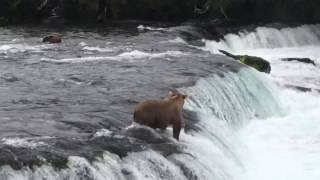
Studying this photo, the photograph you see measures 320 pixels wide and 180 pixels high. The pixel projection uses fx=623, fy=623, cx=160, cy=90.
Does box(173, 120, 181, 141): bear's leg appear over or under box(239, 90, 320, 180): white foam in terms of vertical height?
over

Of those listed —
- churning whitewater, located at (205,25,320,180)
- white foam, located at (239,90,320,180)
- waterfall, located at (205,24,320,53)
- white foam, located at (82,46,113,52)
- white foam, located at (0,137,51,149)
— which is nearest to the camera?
white foam, located at (0,137,51,149)

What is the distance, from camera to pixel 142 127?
11.1 m

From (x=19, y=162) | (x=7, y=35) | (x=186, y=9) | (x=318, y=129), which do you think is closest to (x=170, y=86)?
(x=318, y=129)

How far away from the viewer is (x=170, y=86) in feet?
49.5

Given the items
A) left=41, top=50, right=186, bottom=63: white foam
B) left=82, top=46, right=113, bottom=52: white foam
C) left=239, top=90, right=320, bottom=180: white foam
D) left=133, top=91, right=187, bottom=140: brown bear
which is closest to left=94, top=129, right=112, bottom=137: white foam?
left=133, top=91, right=187, bottom=140: brown bear

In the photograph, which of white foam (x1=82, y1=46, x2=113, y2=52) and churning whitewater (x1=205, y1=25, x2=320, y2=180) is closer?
churning whitewater (x1=205, y1=25, x2=320, y2=180)

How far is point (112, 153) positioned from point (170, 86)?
565cm

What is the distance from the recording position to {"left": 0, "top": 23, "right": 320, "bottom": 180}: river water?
949cm

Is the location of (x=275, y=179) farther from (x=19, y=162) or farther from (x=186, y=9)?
(x=186, y=9)

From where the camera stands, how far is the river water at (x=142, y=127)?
9.49m

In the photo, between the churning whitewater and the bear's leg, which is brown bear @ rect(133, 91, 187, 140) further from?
the churning whitewater

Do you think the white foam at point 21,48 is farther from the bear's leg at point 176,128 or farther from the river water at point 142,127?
the bear's leg at point 176,128

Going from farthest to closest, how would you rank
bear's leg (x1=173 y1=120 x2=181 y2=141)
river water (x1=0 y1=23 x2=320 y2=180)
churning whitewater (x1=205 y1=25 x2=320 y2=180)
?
churning whitewater (x1=205 y1=25 x2=320 y2=180) → bear's leg (x1=173 y1=120 x2=181 y2=141) → river water (x1=0 y1=23 x2=320 y2=180)

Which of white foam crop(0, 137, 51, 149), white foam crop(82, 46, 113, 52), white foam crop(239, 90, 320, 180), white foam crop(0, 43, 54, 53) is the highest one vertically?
white foam crop(0, 137, 51, 149)
